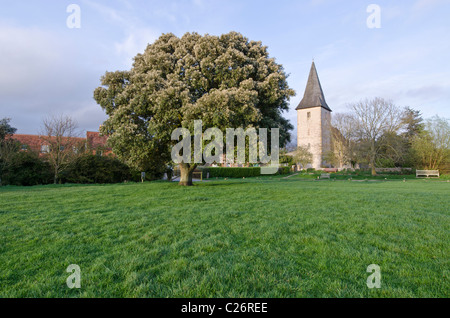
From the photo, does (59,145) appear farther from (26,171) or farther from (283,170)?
(283,170)

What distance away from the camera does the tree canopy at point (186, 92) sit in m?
10.2

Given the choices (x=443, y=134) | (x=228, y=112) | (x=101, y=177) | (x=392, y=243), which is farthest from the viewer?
(x=443, y=134)

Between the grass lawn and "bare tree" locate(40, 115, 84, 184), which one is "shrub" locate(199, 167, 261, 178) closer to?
"bare tree" locate(40, 115, 84, 184)

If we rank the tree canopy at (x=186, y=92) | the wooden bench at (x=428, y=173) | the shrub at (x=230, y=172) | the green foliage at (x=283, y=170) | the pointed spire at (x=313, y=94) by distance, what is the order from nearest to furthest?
1. the tree canopy at (x=186, y=92)
2. the wooden bench at (x=428, y=173)
3. the shrub at (x=230, y=172)
4. the green foliage at (x=283, y=170)
5. the pointed spire at (x=313, y=94)

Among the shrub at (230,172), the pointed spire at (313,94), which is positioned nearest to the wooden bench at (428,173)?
the shrub at (230,172)

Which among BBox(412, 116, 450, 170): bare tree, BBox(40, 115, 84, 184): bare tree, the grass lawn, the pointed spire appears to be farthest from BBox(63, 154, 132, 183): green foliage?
the pointed spire

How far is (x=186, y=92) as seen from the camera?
10555mm

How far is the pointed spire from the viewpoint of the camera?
161 ft

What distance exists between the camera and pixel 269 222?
5133 mm

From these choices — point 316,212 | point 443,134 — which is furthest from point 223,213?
point 443,134

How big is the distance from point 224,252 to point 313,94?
5196cm

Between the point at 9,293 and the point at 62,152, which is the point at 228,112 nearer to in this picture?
the point at 9,293

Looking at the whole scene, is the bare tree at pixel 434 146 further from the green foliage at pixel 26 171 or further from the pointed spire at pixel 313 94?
the green foliage at pixel 26 171
